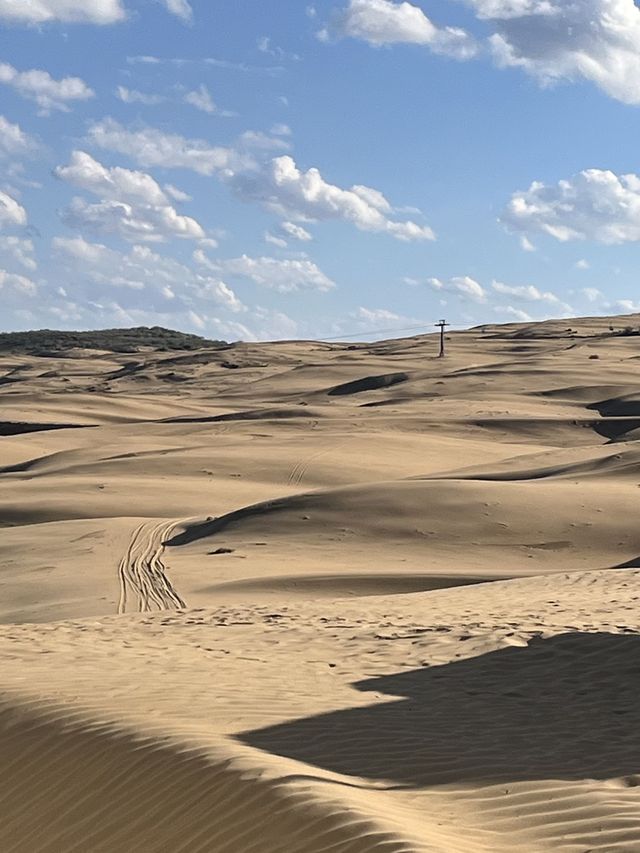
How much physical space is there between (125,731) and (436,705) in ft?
7.70

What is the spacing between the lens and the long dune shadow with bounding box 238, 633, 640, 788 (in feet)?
23.7

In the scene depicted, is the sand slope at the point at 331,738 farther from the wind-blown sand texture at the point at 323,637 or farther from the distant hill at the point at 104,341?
the distant hill at the point at 104,341

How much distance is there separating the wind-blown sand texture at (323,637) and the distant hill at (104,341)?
72.9 meters

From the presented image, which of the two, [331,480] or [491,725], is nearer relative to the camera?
[491,725]

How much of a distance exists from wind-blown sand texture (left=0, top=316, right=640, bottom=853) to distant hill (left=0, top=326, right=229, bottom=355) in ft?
239

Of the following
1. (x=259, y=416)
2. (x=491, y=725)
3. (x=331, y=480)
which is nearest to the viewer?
(x=491, y=725)

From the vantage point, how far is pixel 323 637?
12.5 m

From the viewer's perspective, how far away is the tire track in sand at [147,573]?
17.2 m

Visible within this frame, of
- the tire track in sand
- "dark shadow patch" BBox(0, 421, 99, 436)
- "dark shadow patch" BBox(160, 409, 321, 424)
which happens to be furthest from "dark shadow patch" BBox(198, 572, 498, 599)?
"dark shadow patch" BBox(0, 421, 99, 436)

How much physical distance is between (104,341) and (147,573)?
329 ft

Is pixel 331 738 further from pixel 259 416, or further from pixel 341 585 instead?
pixel 259 416

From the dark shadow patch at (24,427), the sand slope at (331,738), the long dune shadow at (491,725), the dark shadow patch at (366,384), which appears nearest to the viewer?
the sand slope at (331,738)

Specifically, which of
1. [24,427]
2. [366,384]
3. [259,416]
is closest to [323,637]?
[259,416]

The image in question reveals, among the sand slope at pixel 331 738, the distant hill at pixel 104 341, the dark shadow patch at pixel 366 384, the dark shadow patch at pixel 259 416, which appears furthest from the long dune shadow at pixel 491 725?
the distant hill at pixel 104 341
